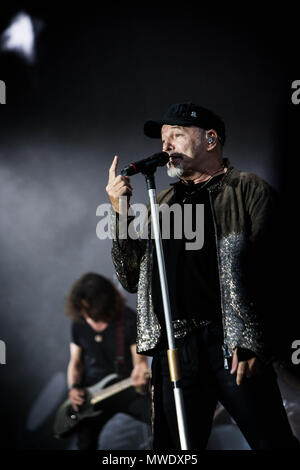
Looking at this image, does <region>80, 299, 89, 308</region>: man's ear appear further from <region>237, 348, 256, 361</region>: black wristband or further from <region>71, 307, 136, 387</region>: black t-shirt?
<region>237, 348, 256, 361</region>: black wristband

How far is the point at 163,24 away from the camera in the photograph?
11.1 feet

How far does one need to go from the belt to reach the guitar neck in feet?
6.25

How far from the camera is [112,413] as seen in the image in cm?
334

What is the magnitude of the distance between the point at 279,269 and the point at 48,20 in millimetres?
2952

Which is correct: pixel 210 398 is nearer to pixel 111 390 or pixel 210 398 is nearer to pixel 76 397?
pixel 111 390

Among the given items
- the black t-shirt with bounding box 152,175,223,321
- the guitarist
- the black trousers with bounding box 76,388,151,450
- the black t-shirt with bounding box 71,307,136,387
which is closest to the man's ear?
the guitarist

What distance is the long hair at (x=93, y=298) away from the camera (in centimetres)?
343

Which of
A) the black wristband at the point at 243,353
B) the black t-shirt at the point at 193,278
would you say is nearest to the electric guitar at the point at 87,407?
the black t-shirt at the point at 193,278

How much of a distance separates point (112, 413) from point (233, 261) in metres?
2.23

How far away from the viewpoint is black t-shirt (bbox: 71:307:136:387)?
3.38m

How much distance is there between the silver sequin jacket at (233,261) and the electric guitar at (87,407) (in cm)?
176

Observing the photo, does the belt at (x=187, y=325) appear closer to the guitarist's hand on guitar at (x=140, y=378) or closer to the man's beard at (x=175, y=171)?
the man's beard at (x=175, y=171)
